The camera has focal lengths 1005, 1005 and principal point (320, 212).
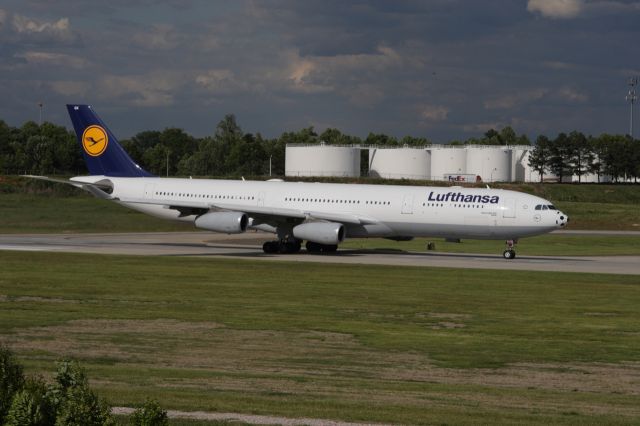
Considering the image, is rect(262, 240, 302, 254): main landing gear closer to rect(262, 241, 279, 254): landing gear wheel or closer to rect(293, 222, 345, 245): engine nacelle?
rect(262, 241, 279, 254): landing gear wheel

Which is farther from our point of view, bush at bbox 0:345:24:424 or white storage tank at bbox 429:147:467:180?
white storage tank at bbox 429:147:467:180

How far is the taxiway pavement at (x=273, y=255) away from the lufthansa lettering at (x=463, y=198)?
9.71 feet

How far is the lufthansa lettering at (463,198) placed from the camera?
166ft

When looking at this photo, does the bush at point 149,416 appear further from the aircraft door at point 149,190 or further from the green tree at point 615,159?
the green tree at point 615,159

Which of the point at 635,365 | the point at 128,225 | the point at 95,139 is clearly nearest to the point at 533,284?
the point at 635,365

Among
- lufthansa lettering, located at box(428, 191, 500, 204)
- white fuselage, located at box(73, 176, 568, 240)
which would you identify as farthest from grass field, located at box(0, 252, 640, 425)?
lufthansa lettering, located at box(428, 191, 500, 204)

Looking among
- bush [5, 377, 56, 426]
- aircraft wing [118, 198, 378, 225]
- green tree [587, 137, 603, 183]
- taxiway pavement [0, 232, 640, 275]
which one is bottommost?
taxiway pavement [0, 232, 640, 275]

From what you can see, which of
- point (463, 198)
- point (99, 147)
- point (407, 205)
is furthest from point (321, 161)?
point (463, 198)

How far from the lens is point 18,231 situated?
223 ft

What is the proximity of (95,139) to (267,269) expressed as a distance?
73.7 feet

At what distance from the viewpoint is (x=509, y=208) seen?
165ft

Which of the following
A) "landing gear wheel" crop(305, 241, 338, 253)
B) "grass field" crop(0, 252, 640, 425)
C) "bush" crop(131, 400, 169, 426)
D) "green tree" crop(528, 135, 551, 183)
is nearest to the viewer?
"bush" crop(131, 400, 169, 426)

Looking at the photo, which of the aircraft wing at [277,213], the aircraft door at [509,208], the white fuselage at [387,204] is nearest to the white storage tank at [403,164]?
the white fuselage at [387,204]

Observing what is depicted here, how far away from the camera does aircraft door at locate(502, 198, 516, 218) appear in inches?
1973
